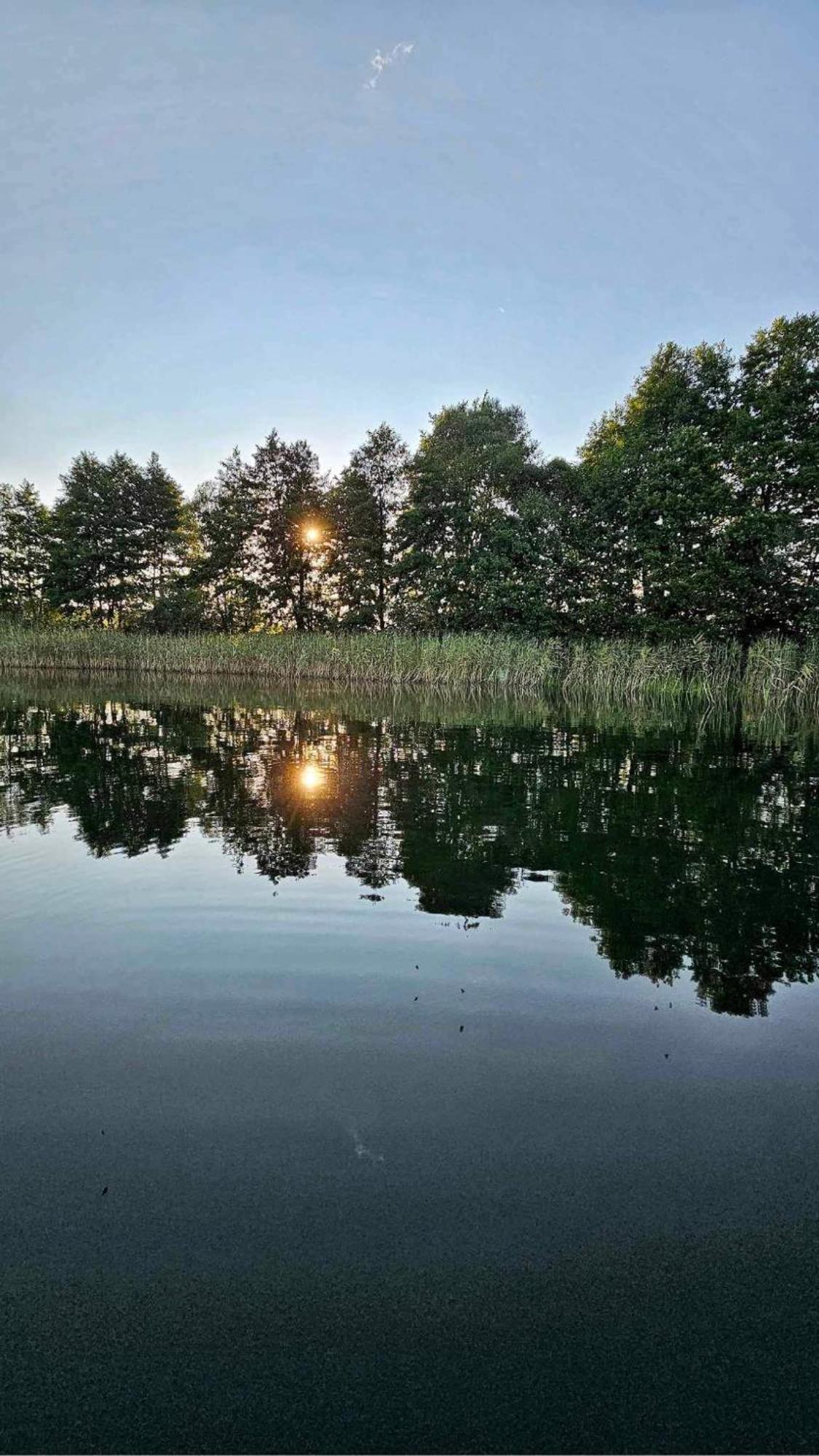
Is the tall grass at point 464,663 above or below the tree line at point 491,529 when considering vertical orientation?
below

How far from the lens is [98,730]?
526 inches

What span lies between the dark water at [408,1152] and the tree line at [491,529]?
2325 cm

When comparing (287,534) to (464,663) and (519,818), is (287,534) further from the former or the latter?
(519,818)

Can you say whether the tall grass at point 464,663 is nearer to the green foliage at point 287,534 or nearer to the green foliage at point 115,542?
the green foliage at point 115,542

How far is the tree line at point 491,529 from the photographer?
82.2 feet

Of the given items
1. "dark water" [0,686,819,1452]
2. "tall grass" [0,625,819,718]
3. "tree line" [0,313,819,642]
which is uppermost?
"tree line" [0,313,819,642]

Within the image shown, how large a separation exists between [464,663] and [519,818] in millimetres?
19108

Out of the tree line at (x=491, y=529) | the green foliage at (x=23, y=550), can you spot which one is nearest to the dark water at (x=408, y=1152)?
the tree line at (x=491, y=529)

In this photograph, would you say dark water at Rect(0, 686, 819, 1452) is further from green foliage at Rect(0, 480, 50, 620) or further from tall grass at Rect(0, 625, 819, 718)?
green foliage at Rect(0, 480, 50, 620)

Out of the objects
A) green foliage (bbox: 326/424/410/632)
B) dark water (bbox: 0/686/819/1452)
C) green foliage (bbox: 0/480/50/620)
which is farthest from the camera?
green foliage (bbox: 0/480/50/620)

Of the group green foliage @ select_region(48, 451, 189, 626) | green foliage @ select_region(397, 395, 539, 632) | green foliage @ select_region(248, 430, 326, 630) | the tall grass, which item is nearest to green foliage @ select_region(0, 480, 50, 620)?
green foliage @ select_region(48, 451, 189, 626)

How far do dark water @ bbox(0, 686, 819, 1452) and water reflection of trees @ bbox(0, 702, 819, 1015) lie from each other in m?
0.05

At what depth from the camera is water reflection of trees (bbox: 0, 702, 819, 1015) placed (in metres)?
4.16

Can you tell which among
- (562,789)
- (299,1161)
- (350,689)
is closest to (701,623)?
(350,689)
